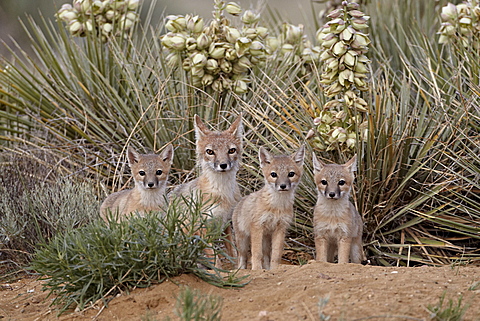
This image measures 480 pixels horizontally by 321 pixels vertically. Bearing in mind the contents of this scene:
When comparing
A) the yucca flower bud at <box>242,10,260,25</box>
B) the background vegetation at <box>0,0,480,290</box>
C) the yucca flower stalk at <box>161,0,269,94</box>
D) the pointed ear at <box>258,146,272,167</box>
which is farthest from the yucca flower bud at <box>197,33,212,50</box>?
the pointed ear at <box>258,146,272,167</box>

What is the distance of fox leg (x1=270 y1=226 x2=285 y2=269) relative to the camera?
5.43m

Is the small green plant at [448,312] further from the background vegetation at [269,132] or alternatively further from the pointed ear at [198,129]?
the pointed ear at [198,129]

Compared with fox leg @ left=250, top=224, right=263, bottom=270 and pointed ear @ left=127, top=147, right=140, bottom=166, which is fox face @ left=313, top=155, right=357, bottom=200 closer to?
fox leg @ left=250, top=224, right=263, bottom=270

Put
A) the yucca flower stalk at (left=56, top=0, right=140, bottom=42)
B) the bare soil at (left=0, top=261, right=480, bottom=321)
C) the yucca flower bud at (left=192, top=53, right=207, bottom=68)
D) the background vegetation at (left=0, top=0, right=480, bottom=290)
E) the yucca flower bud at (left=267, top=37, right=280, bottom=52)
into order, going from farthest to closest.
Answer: the yucca flower bud at (left=267, top=37, right=280, bottom=52) → the yucca flower stalk at (left=56, top=0, right=140, bottom=42) → the yucca flower bud at (left=192, top=53, right=207, bottom=68) → the background vegetation at (left=0, top=0, right=480, bottom=290) → the bare soil at (left=0, top=261, right=480, bottom=321)

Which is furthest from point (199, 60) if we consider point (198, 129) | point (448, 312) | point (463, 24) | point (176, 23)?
point (448, 312)

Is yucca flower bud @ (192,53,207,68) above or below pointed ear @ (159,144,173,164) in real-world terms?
above

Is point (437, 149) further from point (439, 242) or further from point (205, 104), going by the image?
point (205, 104)

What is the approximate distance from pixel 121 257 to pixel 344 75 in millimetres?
2702

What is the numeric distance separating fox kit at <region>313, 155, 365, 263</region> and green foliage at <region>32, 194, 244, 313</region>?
145 cm

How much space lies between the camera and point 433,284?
4.10m

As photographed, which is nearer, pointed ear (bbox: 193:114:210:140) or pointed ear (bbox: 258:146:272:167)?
pointed ear (bbox: 258:146:272:167)

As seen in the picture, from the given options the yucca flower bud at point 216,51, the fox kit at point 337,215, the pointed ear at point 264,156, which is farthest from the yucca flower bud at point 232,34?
the fox kit at point 337,215

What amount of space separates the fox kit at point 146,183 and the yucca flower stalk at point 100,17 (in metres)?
2.57

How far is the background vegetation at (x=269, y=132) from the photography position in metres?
5.79
